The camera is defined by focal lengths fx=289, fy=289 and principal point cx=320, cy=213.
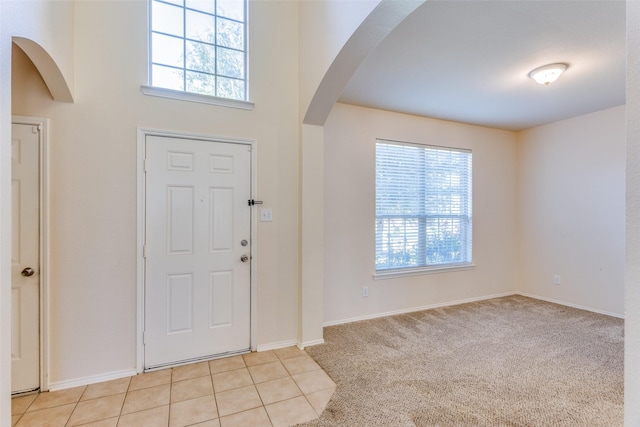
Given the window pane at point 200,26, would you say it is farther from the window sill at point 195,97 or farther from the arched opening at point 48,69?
the arched opening at point 48,69

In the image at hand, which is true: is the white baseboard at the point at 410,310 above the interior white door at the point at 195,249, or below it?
below

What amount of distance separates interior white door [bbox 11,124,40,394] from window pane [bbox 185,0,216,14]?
163 centimetres

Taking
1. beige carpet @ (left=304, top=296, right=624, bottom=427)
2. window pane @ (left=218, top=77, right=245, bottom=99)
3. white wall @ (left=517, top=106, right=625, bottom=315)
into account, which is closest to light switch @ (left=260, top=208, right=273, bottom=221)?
window pane @ (left=218, top=77, right=245, bottom=99)

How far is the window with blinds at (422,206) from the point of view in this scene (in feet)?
12.6

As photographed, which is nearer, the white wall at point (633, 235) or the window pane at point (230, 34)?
the white wall at point (633, 235)

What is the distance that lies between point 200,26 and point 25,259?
2.38m

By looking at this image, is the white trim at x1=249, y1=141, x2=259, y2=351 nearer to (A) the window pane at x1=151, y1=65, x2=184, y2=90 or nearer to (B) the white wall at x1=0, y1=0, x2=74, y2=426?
(A) the window pane at x1=151, y1=65, x2=184, y2=90

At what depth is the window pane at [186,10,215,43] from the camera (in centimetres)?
262

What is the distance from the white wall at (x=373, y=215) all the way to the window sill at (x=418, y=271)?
0.20 ft

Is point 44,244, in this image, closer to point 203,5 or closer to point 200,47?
point 200,47

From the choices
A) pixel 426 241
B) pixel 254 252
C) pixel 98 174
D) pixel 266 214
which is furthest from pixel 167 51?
pixel 426 241

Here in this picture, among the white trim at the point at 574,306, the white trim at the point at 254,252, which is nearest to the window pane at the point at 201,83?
the white trim at the point at 254,252

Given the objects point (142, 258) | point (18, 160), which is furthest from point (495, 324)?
point (18, 160)

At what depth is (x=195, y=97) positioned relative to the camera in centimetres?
256
